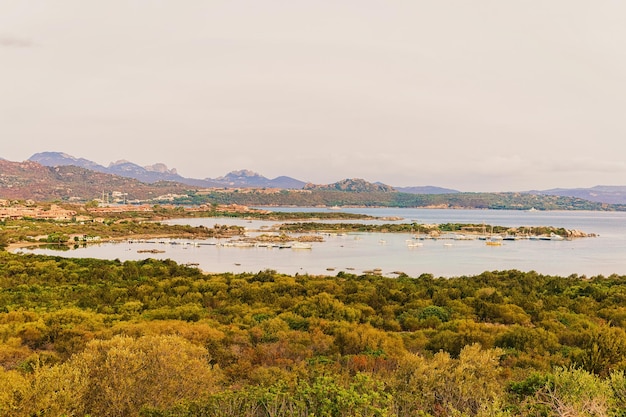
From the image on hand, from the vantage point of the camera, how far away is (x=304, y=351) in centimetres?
1070

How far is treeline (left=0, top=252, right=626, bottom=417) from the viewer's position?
6398 mm

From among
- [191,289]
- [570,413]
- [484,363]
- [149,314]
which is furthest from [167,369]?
[191,289]

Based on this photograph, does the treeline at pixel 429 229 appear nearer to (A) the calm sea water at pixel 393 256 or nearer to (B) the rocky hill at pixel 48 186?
(A) the calm sea water at pixel 393 256

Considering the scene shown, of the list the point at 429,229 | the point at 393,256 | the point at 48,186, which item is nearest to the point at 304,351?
the point at 393,256

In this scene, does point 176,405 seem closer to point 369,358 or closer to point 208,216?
point 369,358

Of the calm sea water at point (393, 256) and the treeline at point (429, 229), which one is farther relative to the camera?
the treeline at point (429, 229)

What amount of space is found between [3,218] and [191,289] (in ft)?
227

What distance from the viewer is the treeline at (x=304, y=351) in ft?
21.0

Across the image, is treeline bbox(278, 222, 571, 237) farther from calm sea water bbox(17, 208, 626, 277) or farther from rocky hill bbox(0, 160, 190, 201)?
rocky hill bbox(0, 160, 190, 201)

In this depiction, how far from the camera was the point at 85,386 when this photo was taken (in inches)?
261

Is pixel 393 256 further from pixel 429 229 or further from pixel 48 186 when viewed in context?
pixel 48 186

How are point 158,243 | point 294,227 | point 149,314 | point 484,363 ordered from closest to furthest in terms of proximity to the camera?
point 484,363, point 149,314, point 158,243, point 294,227

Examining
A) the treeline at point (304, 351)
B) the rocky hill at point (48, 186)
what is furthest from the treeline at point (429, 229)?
the rocky hill at point (48, 186)

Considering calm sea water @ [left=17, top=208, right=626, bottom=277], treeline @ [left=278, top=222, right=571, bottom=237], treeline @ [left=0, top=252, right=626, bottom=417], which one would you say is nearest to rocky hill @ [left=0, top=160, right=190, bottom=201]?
treeline @ [left=278, top=222, right=571, bottom=237]
